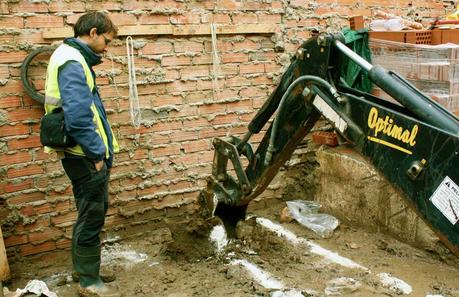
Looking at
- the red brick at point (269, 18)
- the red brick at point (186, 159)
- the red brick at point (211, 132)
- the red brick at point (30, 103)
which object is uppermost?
the red brick at point (269, 18)

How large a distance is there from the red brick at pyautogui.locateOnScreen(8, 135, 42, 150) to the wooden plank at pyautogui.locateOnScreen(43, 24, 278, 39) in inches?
34.0

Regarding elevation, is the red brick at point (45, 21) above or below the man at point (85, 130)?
above

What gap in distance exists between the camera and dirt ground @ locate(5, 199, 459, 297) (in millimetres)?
3473

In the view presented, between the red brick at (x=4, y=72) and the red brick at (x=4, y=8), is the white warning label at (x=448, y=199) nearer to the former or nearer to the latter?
the red brick at (x=4, y=72)

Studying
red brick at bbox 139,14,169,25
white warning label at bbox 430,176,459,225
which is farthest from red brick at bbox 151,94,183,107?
white warning label at bbox 430,176,459,225

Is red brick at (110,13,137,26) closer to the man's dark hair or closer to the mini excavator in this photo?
the man's dark hair

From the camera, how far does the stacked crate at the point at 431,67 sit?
12.7ft

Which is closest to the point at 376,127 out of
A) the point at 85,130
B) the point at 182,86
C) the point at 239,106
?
the point at 85,130

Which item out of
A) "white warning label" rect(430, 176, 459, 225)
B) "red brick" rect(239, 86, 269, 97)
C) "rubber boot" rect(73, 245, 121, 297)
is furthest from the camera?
"red brick" rect(239, 86, 269, 97)

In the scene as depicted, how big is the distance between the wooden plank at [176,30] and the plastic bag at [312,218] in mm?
1873

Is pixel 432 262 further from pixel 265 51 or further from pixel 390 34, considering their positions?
pixel 265 51

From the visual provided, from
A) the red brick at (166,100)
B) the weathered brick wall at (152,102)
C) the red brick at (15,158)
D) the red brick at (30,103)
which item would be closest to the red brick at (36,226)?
the weathered brick wall at (152,102)

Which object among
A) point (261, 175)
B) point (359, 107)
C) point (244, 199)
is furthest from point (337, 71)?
point (244, 199)

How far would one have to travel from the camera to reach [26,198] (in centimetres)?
393
